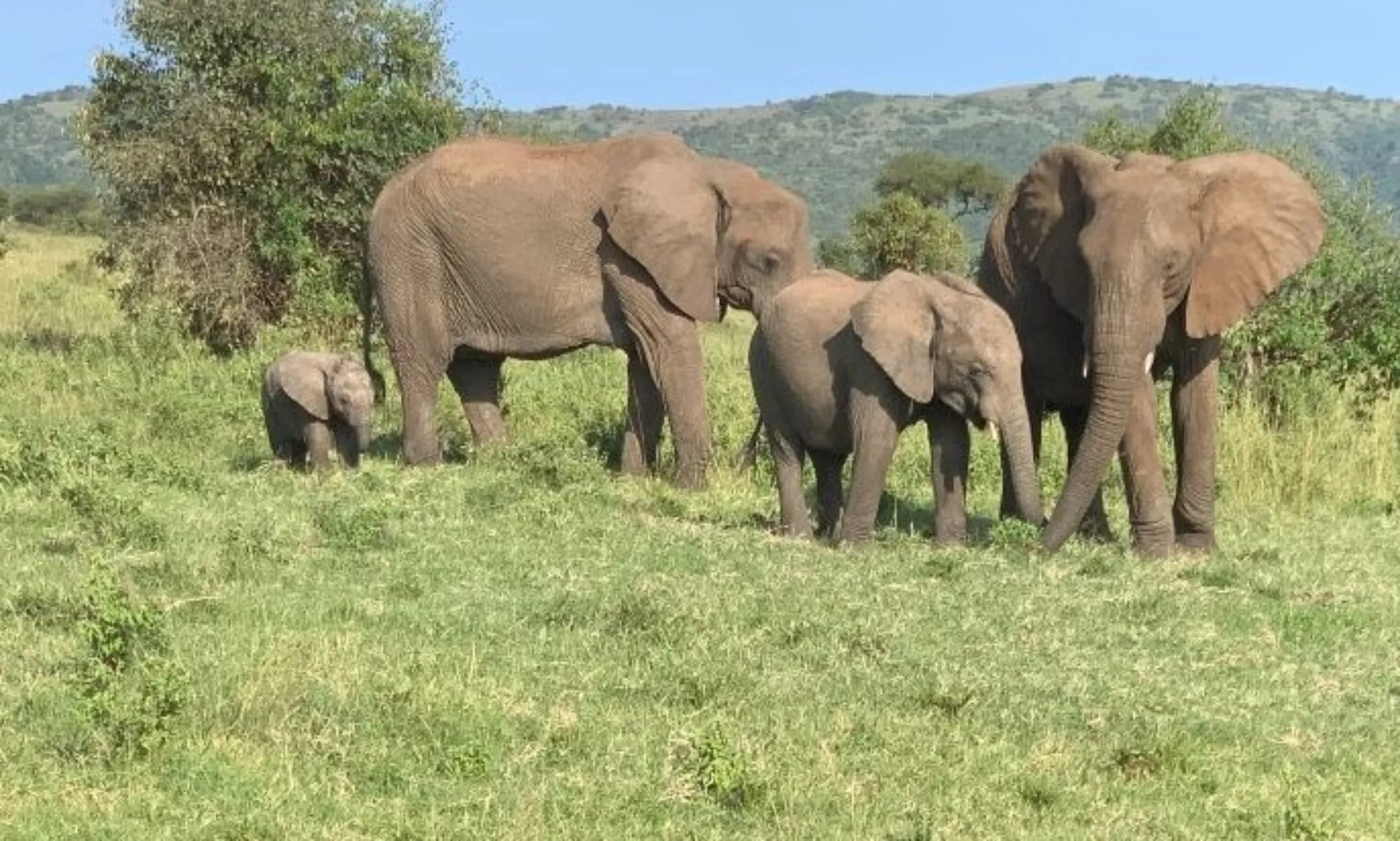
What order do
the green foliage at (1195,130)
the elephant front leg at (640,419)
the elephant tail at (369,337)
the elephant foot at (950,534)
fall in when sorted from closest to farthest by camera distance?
the elephant foot at (950,534) < the elephant front leg at (640,419) < the elephant tail at (369,337) < the green foliage at (1195,130)

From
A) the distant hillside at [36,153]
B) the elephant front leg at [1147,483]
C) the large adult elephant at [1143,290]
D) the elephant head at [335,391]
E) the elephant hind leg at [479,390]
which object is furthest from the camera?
the distant hillside at [36,153]

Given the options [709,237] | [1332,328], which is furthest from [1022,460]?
[1332,328]

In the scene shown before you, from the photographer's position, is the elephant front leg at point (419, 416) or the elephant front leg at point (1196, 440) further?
the elephant front leg at point (419, 416)

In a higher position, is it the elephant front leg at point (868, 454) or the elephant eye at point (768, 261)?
the elephant eye at point (768, 261)

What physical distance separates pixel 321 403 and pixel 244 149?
7.14 m

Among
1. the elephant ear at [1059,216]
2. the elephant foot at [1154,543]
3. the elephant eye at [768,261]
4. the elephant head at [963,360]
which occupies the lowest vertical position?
the elephant foot at [1154,543]

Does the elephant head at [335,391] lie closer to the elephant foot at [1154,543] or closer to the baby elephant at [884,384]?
the baby elephant at [884,384]

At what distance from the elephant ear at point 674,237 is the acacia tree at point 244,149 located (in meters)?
6.73

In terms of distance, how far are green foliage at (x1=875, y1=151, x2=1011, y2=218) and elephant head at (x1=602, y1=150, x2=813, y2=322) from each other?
55.8 m

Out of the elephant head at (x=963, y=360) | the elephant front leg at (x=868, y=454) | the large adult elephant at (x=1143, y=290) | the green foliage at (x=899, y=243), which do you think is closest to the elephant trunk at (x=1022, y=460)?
the elephant head at (x=963, y=360)

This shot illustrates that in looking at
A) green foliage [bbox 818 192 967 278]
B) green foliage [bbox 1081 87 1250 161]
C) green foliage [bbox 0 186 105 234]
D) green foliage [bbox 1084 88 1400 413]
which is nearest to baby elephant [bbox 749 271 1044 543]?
green foliage [bbox 1084 88 1400 413]

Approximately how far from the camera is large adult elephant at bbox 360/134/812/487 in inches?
534

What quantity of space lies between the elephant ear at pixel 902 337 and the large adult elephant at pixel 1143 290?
1027 millimetres

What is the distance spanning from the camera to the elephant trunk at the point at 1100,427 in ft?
33.6
